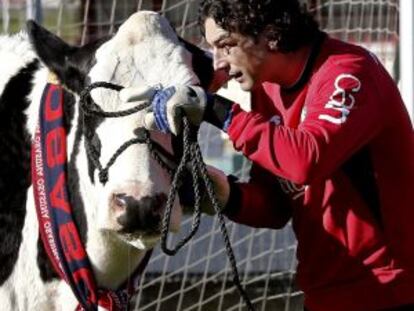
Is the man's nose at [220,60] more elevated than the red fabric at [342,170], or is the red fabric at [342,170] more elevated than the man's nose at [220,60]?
the man's nose at [220,60]

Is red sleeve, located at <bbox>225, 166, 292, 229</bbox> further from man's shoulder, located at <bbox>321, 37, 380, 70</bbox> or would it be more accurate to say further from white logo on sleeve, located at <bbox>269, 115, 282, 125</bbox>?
man's shoulder, located at <bbox>321, 37, 380, 70</bbox>

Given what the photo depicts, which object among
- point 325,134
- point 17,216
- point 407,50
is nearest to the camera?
point 325,134

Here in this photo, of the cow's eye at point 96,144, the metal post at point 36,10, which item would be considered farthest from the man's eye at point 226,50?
the metal post at point 36,10

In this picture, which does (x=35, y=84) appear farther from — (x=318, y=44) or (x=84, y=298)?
(x=318, y=44)

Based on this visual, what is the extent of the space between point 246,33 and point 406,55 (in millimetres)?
1923

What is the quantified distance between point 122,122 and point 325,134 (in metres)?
0.71

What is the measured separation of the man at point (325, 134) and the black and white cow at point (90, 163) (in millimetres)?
199

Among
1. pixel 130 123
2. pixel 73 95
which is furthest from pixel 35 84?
pixel 130 123

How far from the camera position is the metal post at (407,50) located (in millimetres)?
5039

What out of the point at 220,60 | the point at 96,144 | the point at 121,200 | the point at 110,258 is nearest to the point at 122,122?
the point at 96,144

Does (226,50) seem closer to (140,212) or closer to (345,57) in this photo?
(345,57)

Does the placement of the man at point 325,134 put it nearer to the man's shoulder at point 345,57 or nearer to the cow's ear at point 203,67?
the man's shoulder at point 345,57

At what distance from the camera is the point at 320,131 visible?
10.2 ft

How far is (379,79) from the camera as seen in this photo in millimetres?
3297
